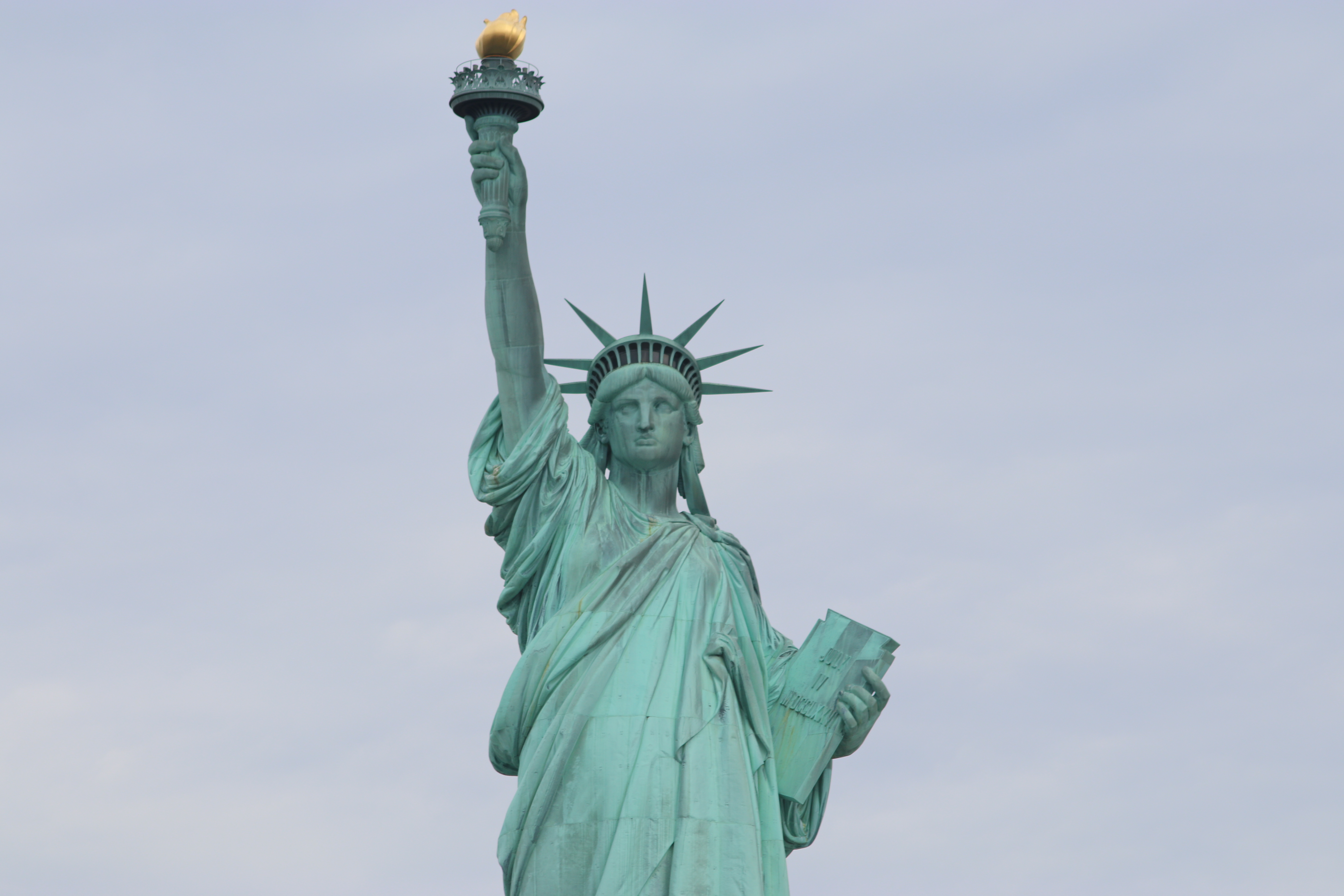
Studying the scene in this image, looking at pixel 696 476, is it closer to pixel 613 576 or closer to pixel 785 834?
pixel 613 576

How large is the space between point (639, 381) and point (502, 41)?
9.23ft

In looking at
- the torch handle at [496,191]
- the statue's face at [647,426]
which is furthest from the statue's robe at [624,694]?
the torch handle at [496,191]

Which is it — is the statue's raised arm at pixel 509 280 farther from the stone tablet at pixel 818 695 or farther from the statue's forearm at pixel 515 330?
the stone tablet at pixel 818 695

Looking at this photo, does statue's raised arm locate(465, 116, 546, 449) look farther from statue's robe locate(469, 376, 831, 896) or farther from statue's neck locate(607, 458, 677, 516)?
statue's neck locate(607, 458, 677, 516)

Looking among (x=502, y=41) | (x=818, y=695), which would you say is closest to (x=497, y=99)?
(x=502, y=41)

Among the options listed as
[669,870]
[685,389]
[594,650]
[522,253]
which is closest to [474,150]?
[522,253]

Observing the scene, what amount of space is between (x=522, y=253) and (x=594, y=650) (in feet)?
10.2

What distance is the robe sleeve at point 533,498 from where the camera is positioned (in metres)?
22.0

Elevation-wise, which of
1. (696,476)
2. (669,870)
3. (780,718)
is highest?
(696,476)

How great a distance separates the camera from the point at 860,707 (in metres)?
21.8

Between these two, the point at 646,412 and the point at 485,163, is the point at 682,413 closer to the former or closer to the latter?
the point at 646,412

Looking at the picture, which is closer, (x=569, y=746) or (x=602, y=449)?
(x=569, y=746)

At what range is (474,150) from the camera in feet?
72.0

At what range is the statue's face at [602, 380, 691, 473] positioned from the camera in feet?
73.2
